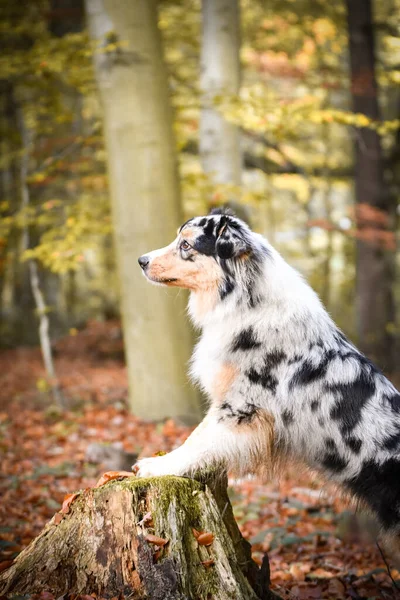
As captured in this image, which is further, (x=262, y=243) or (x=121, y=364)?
(x=121, y=364)

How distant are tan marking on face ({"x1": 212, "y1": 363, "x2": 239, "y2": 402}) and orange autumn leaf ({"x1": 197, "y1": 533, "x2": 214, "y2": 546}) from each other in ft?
2.87

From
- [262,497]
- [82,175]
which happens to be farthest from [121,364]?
[262,497]

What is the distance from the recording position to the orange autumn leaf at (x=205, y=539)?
3.38m

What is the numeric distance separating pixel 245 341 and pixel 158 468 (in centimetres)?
102

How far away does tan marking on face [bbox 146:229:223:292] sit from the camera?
418 centimetres

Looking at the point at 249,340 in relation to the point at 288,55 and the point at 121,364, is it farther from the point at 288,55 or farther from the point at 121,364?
the point at 288,55

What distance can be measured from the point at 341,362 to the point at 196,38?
1186 centimetres

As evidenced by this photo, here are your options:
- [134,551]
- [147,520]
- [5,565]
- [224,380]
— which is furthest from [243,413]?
[5,565]

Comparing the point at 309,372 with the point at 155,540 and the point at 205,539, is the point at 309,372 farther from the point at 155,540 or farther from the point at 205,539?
the point at 155,540

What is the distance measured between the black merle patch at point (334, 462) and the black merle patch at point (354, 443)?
93mm

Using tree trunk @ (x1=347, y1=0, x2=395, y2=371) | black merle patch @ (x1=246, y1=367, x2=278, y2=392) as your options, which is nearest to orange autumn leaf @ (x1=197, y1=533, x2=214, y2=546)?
black merle patch @ (x1=246, y1=367, x2=278, y2=392)

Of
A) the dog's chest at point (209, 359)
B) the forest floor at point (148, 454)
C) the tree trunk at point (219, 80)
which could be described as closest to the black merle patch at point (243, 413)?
the dog's chest at point (209, 359)

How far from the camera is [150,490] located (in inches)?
135

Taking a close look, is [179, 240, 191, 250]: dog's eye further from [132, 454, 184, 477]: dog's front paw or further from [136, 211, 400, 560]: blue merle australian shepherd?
[132, 454, 184, 477]: dog's front paw
